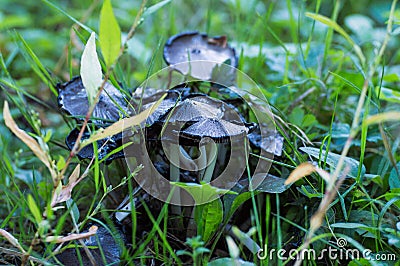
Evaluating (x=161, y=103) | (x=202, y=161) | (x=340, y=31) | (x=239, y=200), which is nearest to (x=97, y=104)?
(x=161, y=103)

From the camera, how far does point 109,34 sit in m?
0.76

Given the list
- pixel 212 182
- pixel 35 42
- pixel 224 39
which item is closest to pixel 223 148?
pixel 212 182

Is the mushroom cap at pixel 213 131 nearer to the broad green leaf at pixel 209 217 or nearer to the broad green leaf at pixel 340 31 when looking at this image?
the broad green leaf at pixel 209 217

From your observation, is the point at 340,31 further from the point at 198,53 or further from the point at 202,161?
the point at 198,53

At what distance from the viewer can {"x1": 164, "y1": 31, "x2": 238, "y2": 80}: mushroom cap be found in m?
1.31

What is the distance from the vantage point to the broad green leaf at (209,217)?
3.19 ft

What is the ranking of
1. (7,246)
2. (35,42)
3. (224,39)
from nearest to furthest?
(7,246) → (224,39) → (35,42)

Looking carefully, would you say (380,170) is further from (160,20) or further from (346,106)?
(160,20)

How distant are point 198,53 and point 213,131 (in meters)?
0.51

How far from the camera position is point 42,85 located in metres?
2.06

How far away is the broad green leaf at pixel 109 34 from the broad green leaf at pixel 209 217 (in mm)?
381

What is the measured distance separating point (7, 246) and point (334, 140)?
2.96 feet

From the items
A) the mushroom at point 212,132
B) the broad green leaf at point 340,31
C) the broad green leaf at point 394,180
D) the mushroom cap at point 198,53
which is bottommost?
the broad green leaf at point 394,180

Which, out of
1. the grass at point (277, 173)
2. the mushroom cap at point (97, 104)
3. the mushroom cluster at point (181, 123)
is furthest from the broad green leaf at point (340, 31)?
the mushroom cap at point (97, 104)
